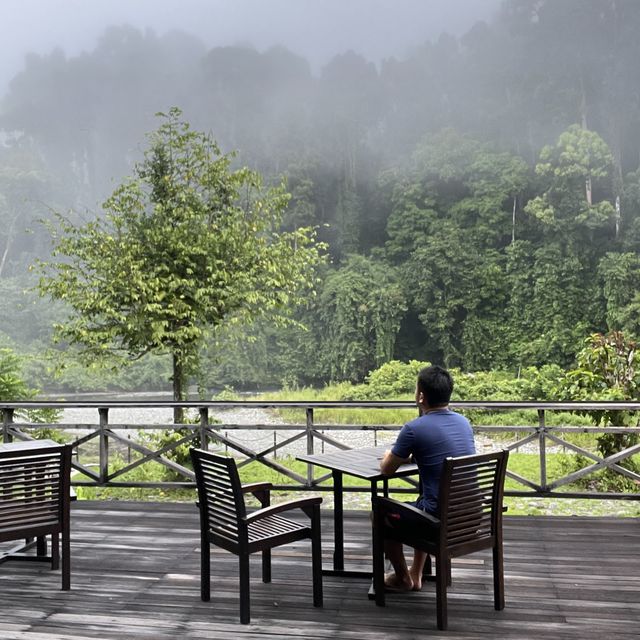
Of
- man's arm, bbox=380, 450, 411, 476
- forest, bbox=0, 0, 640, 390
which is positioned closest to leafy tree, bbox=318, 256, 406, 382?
forest, bbox=0, 0, 640, 390

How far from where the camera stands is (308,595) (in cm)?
301

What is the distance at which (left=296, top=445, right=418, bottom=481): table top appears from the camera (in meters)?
2.90

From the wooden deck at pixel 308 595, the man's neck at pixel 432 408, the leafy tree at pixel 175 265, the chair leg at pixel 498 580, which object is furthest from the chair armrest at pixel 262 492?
the leafy tree at pixel 175 265

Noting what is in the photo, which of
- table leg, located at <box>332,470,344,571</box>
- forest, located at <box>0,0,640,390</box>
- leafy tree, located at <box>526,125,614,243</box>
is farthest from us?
leafy tree, located at <box>526,125,614,243</box>

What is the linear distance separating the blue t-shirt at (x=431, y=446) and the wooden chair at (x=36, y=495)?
1.49 m

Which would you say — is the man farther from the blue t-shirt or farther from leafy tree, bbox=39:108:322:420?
leafy tree, bbox=39:108:322:420

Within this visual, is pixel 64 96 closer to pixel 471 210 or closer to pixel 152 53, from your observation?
pixel 152 53

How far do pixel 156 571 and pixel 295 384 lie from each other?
70.6 ft

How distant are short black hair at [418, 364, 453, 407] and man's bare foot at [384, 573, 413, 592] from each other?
2.60ft

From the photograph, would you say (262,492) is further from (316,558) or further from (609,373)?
(609,373)

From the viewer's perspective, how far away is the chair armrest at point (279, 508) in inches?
105

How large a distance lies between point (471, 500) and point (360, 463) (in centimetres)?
60

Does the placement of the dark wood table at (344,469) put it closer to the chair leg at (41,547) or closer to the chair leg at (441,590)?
the chair leg at (441,590)

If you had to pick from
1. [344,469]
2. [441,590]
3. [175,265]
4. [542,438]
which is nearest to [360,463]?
[344,469]
